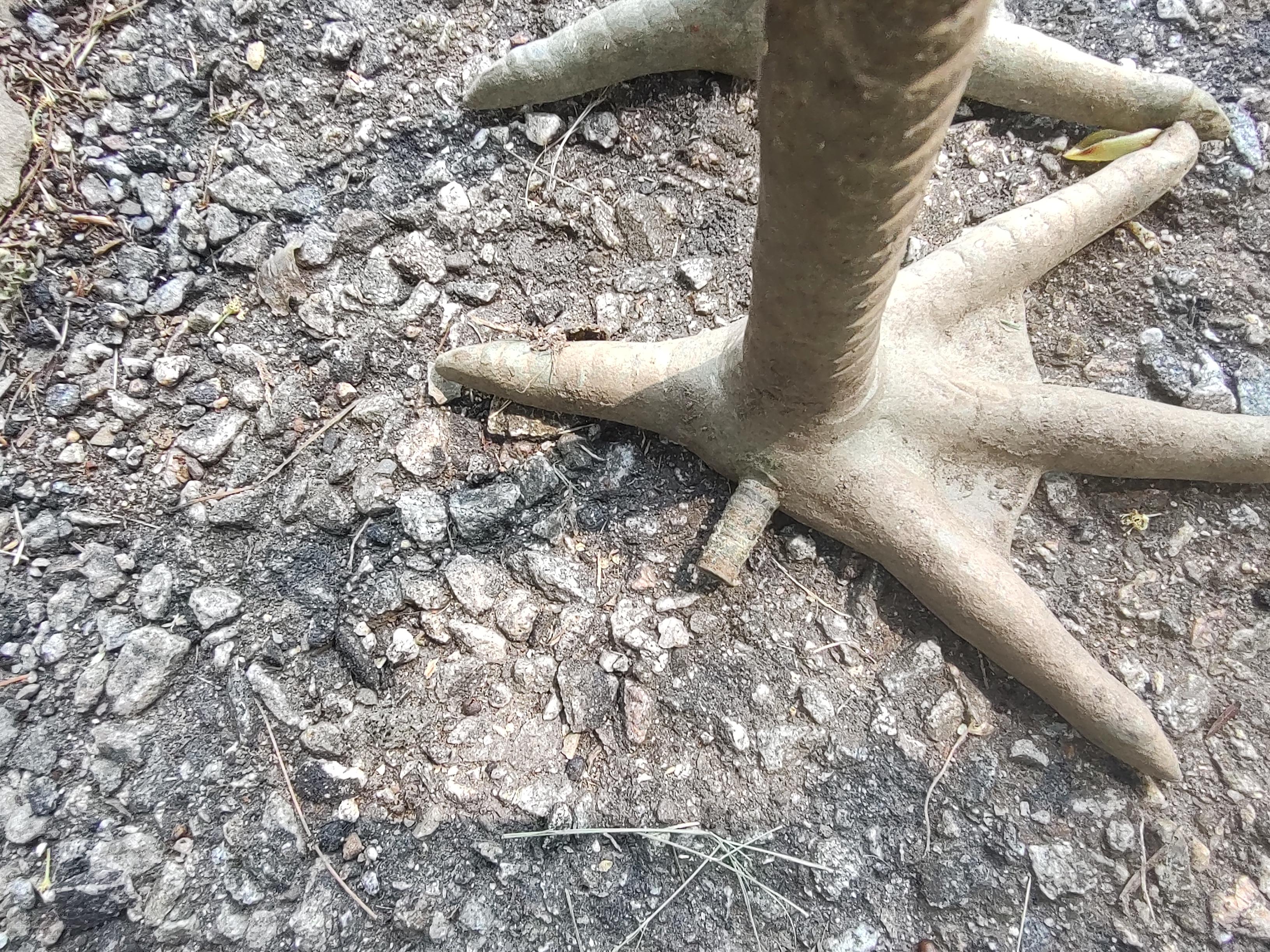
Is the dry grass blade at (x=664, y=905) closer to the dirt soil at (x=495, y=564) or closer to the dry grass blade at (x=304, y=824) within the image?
the dirt soil at (x=495, y=564)

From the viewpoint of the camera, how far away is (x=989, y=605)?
4.77 feet

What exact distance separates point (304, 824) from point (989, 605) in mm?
1478

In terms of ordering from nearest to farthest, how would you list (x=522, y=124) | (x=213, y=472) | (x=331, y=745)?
(x=331, y=745) < (x=213, y=472) < (x=522, y=124)

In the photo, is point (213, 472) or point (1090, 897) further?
point (213, 472)

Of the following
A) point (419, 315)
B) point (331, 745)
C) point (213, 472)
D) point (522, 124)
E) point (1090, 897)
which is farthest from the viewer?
point (522, 124)

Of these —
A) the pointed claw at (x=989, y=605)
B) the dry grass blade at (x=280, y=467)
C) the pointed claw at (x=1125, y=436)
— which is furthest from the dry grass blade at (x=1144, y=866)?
the dry grass blade at (x=280, y=467)

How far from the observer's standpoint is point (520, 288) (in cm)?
190

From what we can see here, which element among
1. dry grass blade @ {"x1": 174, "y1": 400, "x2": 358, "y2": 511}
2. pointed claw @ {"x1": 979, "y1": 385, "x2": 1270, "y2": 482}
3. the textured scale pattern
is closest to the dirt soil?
dry grass blade @ {"x1": 174, "y1": 400, "x2": 358, "y2": 511}

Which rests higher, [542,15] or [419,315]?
[542,15]

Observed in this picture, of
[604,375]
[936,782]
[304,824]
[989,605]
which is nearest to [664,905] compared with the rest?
[936,782]

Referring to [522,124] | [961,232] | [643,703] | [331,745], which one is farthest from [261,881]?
[961,232]

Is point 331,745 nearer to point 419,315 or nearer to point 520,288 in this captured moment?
point 419,315

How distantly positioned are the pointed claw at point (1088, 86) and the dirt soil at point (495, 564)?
0.12 metres

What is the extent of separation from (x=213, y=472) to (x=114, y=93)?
1.12m
